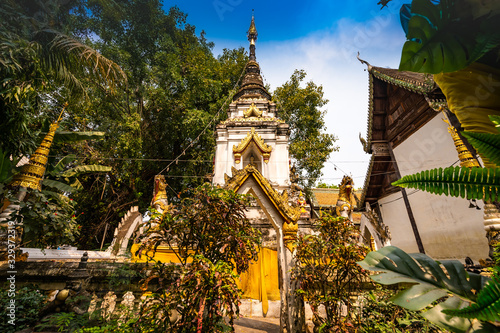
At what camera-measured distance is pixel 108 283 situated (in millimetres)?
3367

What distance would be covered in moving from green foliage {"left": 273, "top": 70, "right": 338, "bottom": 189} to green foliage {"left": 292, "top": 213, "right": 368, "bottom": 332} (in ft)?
37.2

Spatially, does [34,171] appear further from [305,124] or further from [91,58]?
[305,124]

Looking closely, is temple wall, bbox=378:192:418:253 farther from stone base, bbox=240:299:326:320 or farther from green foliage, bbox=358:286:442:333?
green foliage, bbox=358:286:442:333

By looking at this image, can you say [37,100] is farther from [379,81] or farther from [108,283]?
[379,81]

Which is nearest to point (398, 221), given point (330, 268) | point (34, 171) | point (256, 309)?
point (256, 309)

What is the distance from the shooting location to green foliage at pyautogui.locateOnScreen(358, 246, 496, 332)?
948 mm

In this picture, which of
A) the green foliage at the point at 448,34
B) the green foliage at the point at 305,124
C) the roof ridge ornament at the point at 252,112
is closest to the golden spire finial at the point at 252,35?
the green foliage at the point at 305,124

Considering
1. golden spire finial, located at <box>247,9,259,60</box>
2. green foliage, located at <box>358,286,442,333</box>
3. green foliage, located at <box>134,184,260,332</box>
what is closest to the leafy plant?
green foliage, located at <box>134,184,260,332</box>

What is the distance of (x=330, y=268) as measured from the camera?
3.01 meters

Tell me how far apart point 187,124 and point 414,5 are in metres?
13.6

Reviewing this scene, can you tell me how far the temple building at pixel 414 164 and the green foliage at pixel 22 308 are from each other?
6.28 m

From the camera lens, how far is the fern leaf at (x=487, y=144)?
73 centimetres

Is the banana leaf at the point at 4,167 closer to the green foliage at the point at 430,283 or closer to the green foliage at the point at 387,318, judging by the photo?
the green foliage at the point at 430,283

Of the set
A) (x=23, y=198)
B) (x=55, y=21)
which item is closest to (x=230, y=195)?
(x=23, y=198)
